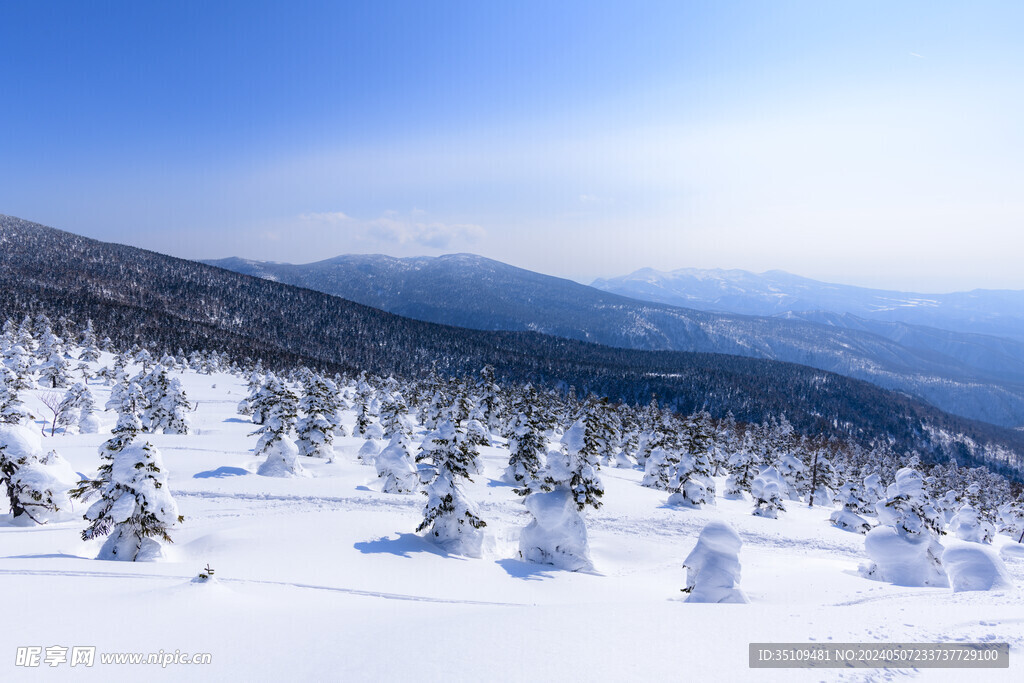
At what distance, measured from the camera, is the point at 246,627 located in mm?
9000

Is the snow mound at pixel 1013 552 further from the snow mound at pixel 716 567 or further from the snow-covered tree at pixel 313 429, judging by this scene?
the snow-covered tree at pixel 313 429

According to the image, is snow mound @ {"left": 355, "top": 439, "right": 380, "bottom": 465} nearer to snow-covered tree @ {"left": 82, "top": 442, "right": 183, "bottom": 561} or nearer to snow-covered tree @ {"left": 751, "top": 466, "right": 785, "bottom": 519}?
snow-covered tree @ {"left": 82, "top": 442, "right": 183, "bottom": 561}

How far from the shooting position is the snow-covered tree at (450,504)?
789 inches

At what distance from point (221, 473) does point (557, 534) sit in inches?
876

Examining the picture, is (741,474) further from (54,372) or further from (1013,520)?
(54,372)

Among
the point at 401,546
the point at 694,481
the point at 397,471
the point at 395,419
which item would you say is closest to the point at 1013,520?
the point at 694,481

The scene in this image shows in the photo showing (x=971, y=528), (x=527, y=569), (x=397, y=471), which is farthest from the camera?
(x=971, y=528)

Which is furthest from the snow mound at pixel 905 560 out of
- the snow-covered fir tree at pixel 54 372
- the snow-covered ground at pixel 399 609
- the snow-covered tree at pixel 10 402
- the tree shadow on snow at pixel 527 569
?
the snow-covered fir tree at pixel 54 372

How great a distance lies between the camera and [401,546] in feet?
63.5

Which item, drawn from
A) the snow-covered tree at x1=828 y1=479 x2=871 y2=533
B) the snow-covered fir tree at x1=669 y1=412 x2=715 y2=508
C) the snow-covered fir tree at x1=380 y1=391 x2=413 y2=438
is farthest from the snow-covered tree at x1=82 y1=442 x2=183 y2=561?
the snow-covered tree at x1=828 y1=479 x2=871 y2=533

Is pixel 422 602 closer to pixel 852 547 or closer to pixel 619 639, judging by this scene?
pixel 619 639

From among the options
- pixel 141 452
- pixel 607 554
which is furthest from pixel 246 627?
pixel 607 554

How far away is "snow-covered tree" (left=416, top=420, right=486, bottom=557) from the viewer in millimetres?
20047

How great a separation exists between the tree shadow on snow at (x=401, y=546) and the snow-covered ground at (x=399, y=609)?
0.08 metres
